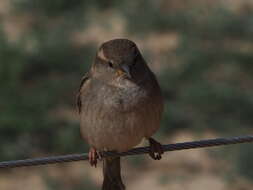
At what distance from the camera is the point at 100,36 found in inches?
461

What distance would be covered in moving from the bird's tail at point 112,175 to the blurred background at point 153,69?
9.48 ft

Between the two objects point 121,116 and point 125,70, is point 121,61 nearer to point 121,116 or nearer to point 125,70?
point 125,70

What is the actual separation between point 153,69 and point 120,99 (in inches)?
220

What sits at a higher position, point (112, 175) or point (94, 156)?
point (94, 156)

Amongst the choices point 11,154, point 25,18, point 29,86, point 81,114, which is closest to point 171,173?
point 11,154

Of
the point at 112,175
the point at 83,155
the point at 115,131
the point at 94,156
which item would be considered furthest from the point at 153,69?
the point at 83,155

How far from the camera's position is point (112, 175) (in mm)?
5945

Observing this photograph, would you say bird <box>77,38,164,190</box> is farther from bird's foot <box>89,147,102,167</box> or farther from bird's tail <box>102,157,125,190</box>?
bird's tail <box>102,157,125,190</box>

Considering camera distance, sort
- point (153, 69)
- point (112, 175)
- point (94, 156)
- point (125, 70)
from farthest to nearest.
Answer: point (153, 69) < point (112, 175) < point (94, 156) < point (125, 70)

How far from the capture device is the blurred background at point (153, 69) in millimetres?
9062

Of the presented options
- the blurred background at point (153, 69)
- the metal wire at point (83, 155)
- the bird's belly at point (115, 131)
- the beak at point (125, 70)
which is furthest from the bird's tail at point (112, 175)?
the blurred background at point (153, 69)

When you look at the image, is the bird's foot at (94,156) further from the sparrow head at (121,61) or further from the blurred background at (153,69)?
the blurred background at (153,69)

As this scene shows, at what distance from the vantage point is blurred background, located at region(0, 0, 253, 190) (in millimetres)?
9062

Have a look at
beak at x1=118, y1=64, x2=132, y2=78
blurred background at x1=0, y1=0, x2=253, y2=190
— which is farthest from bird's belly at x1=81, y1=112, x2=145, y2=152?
blurred background at x1=0, y1=0, x2=253, y2=190
